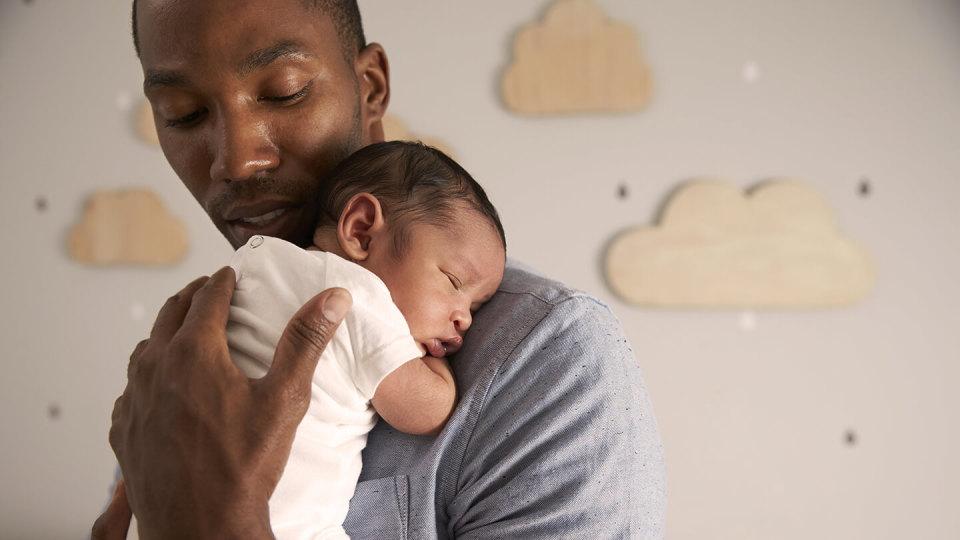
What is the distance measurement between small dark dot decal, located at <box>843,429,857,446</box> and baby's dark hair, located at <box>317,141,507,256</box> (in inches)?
67.9

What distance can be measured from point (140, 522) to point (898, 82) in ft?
7.18

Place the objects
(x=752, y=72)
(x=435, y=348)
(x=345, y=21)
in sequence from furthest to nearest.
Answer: (x=752, y=72)
(x=345, y=21)
(x=435, y=348)

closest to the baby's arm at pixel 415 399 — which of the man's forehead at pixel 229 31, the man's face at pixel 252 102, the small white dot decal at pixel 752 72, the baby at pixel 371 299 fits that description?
the baby at pixel 371 299

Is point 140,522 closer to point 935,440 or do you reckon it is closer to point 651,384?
point 651,384

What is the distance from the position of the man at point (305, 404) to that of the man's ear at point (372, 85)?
0.13 m

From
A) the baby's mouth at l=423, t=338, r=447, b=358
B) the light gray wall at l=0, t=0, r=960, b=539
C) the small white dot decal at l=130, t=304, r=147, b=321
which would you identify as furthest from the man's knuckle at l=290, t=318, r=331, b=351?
the small white dot decal at l=130, t=304, r=147, b=321

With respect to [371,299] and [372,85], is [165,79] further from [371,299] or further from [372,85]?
[371,299]

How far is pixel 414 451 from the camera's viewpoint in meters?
0.79

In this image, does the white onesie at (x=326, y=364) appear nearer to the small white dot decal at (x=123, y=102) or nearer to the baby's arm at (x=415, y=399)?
the baby's arm at (x=415, y=399)

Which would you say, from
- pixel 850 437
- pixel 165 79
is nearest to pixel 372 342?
pixel 165 79

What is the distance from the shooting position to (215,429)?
2.30 ft

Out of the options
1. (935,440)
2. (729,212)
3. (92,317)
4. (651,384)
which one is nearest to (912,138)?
(729,212)

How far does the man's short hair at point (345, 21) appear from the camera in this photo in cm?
103

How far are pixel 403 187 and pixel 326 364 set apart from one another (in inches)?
8.8
